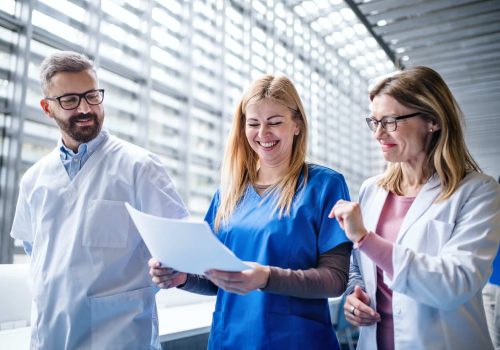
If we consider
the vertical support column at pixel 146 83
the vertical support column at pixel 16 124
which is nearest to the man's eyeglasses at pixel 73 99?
the vertical support column at pixel 16 124

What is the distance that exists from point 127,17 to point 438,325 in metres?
3.70

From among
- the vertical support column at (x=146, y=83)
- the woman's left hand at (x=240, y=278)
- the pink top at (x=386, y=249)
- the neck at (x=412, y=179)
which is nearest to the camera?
the woman's left hand at (x=240, y=278)

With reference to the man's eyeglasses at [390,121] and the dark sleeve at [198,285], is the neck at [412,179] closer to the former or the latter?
the man's eyeglasses at [390,121]

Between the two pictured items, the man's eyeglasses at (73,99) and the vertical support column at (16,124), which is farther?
the vertical support column at (16,124)

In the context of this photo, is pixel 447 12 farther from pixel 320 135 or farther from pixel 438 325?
pixel 438 325

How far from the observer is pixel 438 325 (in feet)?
4.38

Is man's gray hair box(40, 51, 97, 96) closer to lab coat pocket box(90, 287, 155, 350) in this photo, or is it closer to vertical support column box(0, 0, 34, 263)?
lab coat pocket box(90, 287, 155, 350)

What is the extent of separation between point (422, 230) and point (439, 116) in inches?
14.9

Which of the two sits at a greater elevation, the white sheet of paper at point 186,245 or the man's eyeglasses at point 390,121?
the man's eyeglasses at point 390,121

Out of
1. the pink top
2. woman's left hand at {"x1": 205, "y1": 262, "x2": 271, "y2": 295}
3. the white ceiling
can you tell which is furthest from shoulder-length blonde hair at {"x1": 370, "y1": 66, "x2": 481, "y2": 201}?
the white ceiling

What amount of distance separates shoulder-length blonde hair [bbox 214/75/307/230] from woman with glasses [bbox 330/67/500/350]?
24cm

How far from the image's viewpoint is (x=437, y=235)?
1355mm

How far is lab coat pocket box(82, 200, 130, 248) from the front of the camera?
58.1 inches

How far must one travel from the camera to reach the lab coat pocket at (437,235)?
4.37 ft
